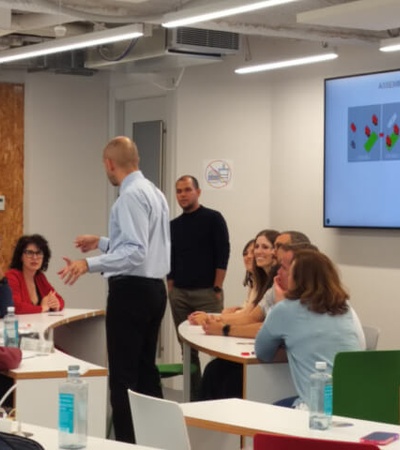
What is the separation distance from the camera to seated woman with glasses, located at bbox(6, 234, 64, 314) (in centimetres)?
763

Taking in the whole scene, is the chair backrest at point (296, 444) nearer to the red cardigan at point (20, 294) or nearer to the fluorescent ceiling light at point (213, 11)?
the fluorescent ceiling light at point (213, 11)

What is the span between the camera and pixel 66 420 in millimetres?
3434

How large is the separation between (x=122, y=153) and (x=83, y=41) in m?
1.62

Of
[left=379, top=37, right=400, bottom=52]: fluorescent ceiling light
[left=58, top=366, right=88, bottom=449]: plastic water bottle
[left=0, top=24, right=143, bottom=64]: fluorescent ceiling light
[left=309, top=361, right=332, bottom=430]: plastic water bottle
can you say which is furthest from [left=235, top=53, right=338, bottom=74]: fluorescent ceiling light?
[left=58, top=366, right=88, bottom=449]: plastic water bottle

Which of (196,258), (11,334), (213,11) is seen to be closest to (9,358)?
(11,334)

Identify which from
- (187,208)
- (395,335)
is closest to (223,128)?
(187,208)

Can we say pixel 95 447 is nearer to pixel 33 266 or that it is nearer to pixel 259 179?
pixel 33 266

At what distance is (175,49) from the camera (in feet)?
27.2

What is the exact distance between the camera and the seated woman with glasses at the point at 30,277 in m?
7.63

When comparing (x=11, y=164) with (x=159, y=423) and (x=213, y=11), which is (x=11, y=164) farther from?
(x=159, y=423)

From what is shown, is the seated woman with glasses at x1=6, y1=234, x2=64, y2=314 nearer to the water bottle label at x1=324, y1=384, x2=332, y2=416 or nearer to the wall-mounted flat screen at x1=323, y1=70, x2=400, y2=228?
the wall-mounted flat screen at x1=323, y1=70, x2=400, y2=228

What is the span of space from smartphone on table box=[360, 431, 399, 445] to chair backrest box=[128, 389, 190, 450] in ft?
2.15

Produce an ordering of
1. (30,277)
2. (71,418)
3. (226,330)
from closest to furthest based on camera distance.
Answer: (71,418)
(226,330)
(30,277)

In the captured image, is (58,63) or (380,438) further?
(58,63)
